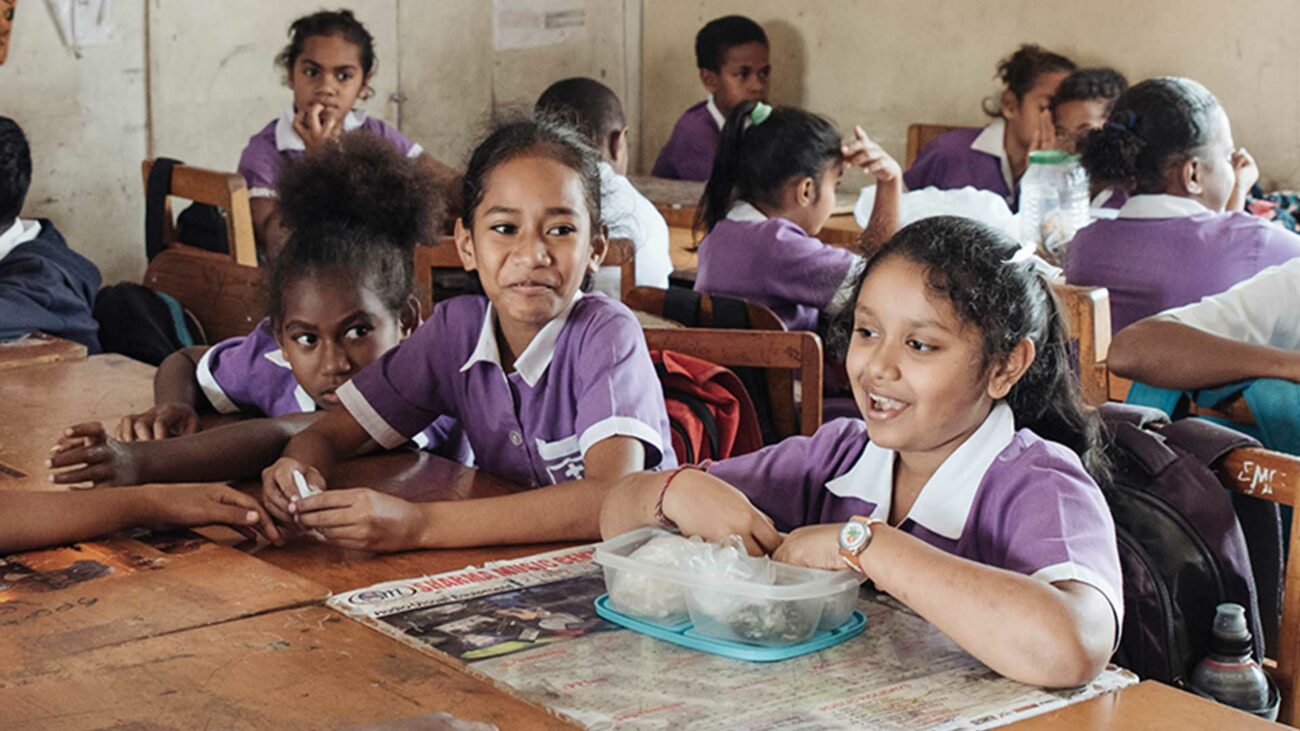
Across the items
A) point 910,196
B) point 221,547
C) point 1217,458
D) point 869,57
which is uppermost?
point 869,57

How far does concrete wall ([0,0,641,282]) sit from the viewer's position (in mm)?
5129

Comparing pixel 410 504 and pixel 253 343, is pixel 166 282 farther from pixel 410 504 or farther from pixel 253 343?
pixel 410 504

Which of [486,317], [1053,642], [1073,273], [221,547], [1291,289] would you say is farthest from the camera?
[1073,273]

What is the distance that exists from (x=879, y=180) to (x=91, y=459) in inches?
91.0

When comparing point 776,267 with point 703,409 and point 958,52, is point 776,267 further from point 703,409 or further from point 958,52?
point 958,52

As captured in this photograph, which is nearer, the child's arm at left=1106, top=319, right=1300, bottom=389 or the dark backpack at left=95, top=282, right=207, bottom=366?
the child's arm at left=1106, top=319, right=1300, bottom=389

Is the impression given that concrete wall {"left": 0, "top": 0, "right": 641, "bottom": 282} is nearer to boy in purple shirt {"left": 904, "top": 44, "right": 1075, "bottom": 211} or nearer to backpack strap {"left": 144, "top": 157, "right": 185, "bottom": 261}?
backpack strap {"left": 144, "top": 157, "right": 185, "bottom": 261}

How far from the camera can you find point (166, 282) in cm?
337

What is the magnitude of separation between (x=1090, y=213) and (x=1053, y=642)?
2766mm

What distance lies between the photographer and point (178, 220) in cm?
441

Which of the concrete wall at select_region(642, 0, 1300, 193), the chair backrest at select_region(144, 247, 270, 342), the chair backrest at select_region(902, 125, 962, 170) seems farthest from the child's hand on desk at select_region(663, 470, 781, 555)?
the chair backrest at select_region(902, 125, 962, 170)

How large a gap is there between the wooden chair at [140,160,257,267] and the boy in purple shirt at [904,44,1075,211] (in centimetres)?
232

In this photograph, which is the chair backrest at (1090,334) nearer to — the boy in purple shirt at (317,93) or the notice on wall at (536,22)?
the boy in purple shirt at (317,93)

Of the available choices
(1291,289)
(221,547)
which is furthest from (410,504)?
(1291,289)
